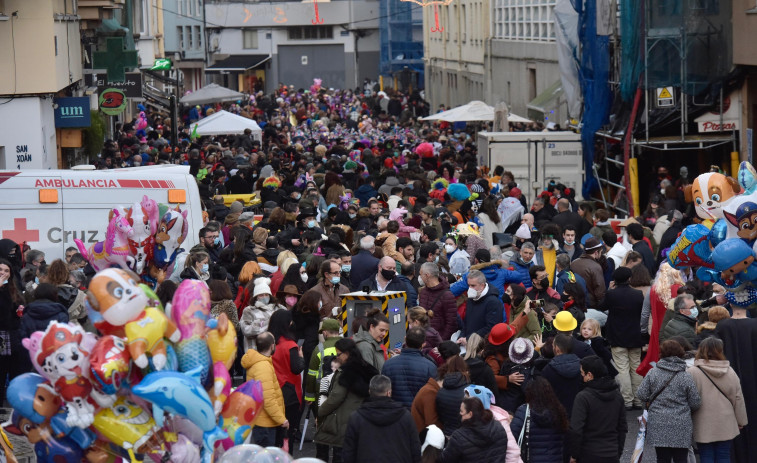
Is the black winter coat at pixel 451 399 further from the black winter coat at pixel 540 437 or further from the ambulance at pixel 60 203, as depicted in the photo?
the ambulance at pixel 60 203

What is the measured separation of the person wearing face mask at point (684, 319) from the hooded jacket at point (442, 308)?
1980 millimetres

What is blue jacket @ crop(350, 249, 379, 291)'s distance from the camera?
1387 cm

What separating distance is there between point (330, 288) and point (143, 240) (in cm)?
179

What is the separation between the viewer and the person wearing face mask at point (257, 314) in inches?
454

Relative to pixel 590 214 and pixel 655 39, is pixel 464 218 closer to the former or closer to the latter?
pixel 590 214

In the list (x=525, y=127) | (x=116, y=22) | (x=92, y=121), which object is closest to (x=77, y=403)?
(x=92, y=121)

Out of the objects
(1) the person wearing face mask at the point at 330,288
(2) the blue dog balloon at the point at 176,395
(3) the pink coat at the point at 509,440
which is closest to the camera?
(2) the blue dog balloon at the point at 176,395

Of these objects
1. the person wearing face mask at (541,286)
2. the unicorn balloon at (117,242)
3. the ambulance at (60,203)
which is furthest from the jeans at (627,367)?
the ambulance at (60,203)

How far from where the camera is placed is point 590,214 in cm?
1798

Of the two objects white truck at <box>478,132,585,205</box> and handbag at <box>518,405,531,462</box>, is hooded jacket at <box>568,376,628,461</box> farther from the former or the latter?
white truck at <box>478,132,585,205</box>

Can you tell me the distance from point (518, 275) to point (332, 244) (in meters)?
2.53

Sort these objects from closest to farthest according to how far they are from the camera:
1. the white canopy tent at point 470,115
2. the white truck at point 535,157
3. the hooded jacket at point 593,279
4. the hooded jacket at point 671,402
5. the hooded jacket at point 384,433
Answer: the hooded jacket at point 384,433, the hooded jacket at point 671,402, the hooded jacket at point 593,279, the white truck at point 535,157, the white canopy tent at point 470,115

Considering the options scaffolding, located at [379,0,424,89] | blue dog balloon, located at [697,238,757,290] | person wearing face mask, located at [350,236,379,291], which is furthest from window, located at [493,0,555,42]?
blue dog balloon, located at [697,238,757,290]

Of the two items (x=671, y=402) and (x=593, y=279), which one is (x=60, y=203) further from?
(x=671, y=402)
